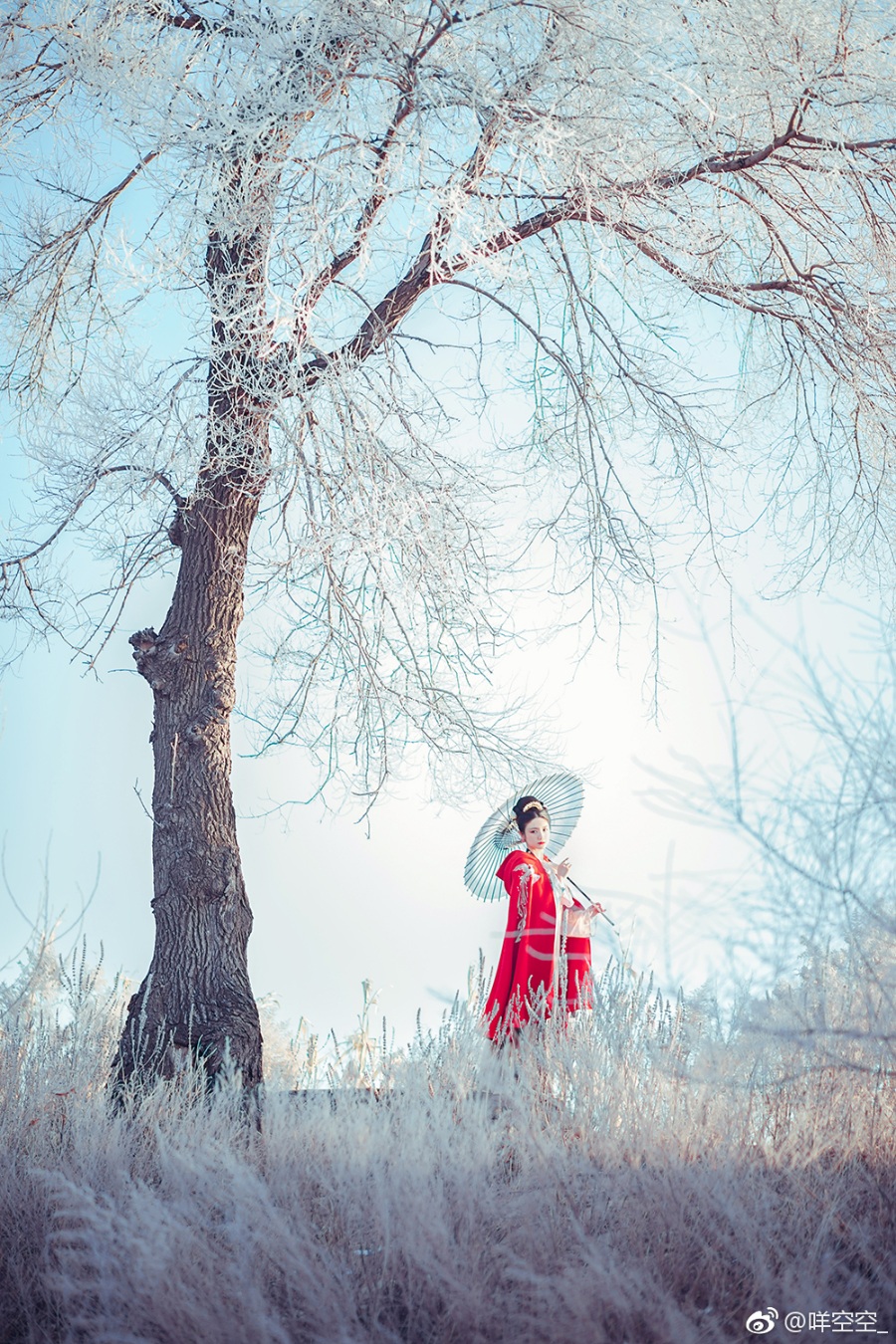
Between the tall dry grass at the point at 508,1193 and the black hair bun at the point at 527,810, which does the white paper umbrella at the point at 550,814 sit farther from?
the tall dry grass at the point at 508,1193

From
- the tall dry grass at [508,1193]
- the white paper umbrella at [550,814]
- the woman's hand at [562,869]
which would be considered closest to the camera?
the tall dry grass at [508,1193]

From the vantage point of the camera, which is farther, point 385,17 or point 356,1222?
point 385,17

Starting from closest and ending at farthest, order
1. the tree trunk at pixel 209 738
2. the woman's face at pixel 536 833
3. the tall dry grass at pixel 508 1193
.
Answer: the tall dry grass at pixel 508 1193 < the tree trunk at pixel 209 738 < the woman's face at pixel 536 833

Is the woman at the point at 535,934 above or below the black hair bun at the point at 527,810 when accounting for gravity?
below

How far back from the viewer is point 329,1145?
11.8ft

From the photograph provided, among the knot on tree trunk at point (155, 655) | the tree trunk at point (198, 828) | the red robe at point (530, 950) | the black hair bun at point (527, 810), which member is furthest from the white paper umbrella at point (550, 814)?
the knot on tree trunk at point (155, 655)

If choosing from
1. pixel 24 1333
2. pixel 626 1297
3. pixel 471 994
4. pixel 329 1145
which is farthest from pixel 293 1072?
pixel 626 1297

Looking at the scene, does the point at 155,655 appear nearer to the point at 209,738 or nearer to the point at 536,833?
the point at 209,738

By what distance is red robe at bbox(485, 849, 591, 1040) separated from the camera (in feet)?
18.0

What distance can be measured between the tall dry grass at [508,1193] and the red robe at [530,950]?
2.86 feet

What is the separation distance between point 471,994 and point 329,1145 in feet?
6.07

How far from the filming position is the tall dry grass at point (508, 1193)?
2.73 m

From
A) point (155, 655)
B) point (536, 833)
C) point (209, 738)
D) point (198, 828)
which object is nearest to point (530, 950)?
point (536, 833)

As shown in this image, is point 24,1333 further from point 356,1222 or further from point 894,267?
point 894,267
